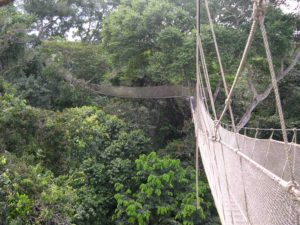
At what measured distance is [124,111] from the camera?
24.2 feet

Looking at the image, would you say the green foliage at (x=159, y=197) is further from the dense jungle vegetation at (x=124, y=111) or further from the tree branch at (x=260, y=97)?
the tree branch at (x=260, y=97)

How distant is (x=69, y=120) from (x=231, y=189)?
2.40m

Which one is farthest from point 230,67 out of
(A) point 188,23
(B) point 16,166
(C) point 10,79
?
(B) point 16,166

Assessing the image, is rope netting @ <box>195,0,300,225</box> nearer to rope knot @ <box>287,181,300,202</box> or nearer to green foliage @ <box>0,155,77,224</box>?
rope knot @ <box>287,181,300,202</box>

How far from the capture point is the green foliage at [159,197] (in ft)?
17.3

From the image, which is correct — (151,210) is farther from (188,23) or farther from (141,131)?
(188,23)

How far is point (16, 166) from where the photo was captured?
2936 millimetres

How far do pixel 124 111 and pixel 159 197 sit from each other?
2282mm

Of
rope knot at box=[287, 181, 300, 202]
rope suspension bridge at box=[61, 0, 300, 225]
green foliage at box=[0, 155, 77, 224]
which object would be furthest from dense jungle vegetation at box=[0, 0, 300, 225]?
rope knot at box=[287, 181, 300, 202]

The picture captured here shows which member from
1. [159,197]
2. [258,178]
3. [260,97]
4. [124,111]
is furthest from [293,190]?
[124,111]

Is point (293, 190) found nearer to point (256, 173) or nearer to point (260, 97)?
point (256, 173)

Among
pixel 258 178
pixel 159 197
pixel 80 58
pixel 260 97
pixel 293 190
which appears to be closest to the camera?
pixel 293 190

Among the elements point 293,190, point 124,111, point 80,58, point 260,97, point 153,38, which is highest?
point 153,38

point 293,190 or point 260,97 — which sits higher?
point 293,190
